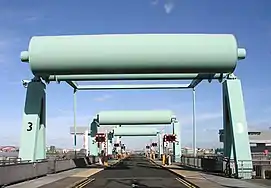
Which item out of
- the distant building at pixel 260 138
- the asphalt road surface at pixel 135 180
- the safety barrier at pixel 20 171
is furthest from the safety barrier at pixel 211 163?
the distant building at pixel 260 138

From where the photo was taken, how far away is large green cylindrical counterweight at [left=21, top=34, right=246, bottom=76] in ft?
92.5

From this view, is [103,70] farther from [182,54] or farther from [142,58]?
[182,54]

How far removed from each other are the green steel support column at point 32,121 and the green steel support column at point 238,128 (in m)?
12.5

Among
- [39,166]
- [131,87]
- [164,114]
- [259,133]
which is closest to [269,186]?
[39,166]

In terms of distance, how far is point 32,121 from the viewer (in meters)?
31.5

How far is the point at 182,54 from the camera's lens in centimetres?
2825

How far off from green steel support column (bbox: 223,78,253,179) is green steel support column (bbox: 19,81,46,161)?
491 inches

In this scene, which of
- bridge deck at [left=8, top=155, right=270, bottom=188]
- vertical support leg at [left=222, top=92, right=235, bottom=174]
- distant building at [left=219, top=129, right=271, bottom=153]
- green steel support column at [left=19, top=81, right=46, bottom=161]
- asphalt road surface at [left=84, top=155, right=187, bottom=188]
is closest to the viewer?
bridge deck at [left=8, top=155, right=270, bottom=188]

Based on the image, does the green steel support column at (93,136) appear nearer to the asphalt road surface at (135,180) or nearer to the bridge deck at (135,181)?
the asphalt road surface at (135,180)

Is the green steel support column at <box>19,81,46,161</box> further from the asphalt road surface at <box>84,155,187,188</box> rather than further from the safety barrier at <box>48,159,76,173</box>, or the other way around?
the asphalt road surface at <box>84,155,187,188</box>

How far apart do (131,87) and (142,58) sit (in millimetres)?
18261

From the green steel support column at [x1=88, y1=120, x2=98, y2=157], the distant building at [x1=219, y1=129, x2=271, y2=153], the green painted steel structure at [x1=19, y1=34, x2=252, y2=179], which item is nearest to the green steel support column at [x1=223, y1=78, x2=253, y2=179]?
the green painted steel structure at [x1=19, y1=34, x2=252, y2=179]

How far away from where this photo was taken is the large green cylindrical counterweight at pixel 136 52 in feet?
92.5

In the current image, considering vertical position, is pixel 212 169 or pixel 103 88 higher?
pixel 103 88
